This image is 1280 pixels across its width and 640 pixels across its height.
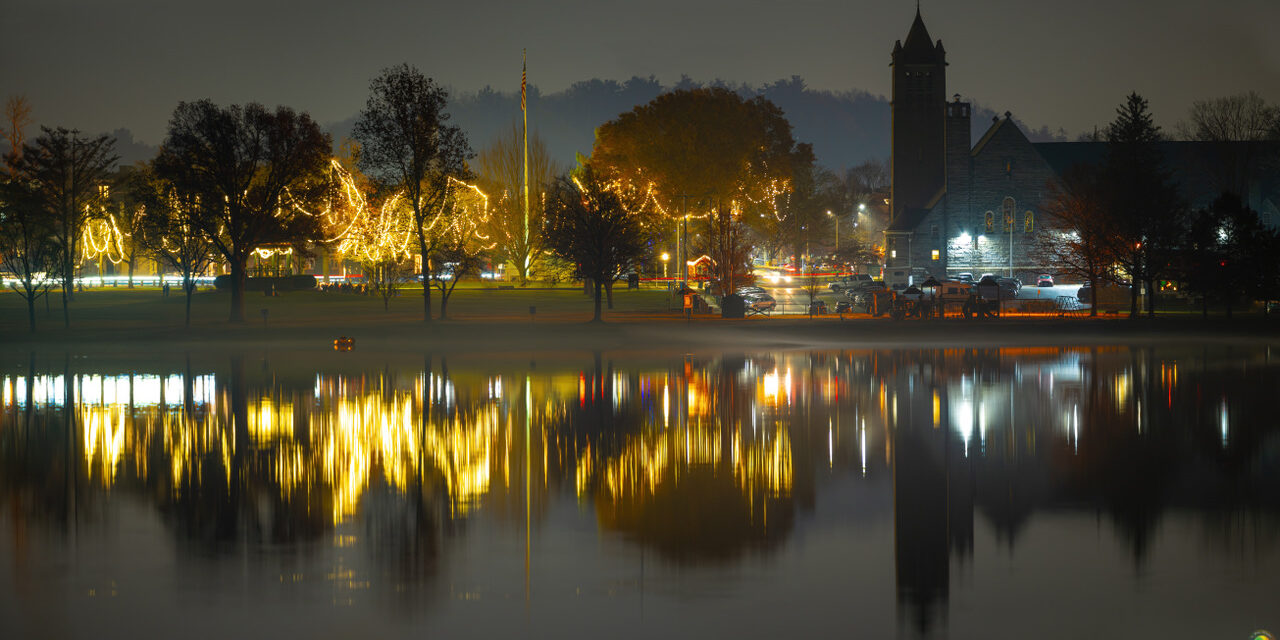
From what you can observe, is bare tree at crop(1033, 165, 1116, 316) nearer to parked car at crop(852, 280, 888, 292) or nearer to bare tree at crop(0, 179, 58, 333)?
parked car at crop(852, 280, 888, 292)

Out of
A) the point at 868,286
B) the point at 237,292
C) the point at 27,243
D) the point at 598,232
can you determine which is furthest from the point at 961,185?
the point at 27,243

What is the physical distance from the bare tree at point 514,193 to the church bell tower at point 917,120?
33813 millimetres

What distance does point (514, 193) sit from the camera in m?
107

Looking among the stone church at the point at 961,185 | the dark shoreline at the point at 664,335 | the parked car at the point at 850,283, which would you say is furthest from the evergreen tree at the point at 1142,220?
the stone church at the point at 961,185

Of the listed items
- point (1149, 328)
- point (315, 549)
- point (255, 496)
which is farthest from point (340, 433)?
point (1149, 328)

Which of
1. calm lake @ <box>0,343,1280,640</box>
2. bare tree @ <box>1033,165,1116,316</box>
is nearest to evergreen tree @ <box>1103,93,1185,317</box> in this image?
bare tree @ <box>1033,165,1116,316</box>

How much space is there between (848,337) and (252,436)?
28.0 m

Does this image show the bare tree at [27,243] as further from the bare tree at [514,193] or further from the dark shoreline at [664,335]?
the bare tree at [514,193]

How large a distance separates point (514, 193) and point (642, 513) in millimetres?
97190

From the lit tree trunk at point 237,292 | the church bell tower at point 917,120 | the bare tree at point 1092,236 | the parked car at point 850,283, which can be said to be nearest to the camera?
the lit tree trunk at point 237,292

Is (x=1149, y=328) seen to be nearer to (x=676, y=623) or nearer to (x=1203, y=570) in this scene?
(x=1203, y=570)

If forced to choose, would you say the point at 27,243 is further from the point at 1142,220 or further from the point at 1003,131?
the point at 1003,131

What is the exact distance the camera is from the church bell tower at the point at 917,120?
108 m

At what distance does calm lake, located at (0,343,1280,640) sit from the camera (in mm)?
8508
